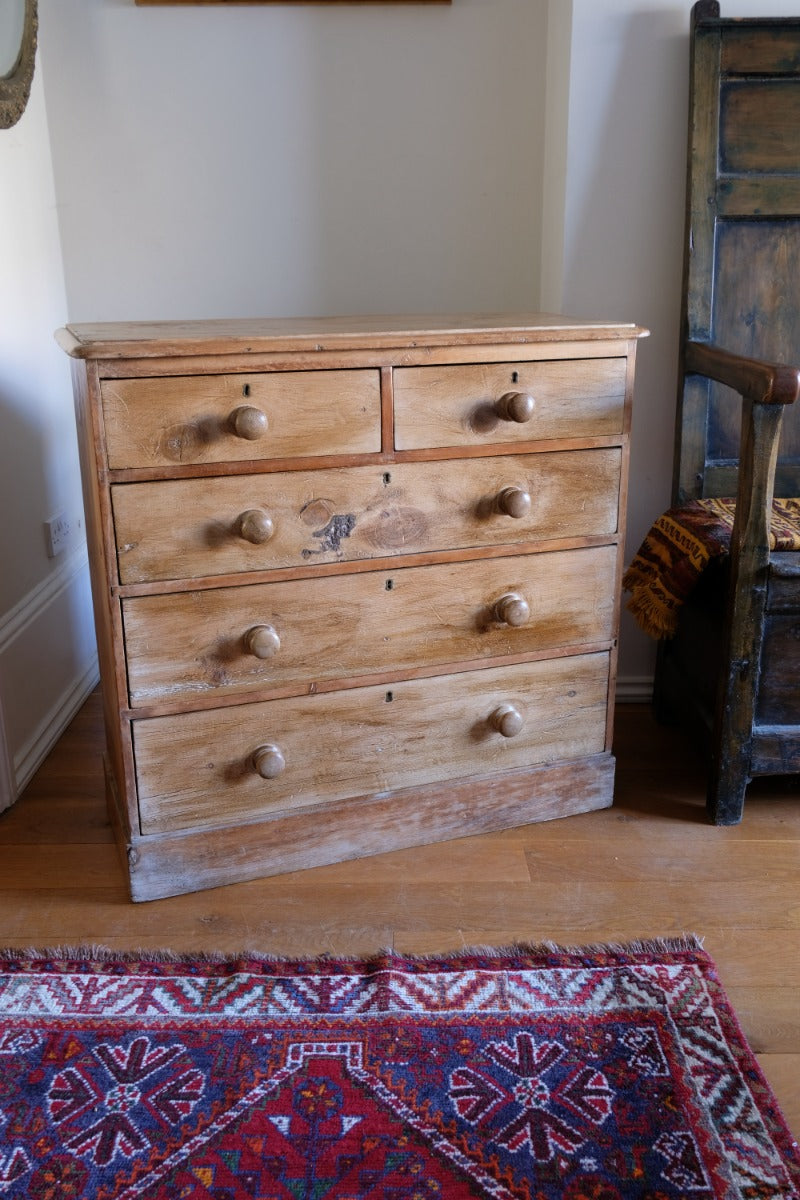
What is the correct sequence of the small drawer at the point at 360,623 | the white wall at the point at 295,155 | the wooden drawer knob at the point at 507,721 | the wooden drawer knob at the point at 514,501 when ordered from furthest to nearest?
the white wall at the point at 295,155, the wooden drawer knob at the point at 507,721, the wooden drawer knob at the point at 514,501, the small drawer at the point at 360,623

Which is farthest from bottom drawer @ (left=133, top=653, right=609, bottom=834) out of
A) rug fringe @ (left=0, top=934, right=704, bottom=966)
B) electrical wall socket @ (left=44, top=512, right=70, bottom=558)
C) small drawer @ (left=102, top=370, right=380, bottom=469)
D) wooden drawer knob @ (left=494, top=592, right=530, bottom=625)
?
electrical wall socket @ (left=44, top=512, right=70, bottom=558)

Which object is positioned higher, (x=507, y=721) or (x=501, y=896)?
(x=507, y=721)

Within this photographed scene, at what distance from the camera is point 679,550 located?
1.92 meters

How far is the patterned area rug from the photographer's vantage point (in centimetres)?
114

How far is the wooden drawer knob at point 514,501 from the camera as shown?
5.54 feet

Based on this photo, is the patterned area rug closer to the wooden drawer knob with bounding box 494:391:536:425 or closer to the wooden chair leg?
the wooden chair leg

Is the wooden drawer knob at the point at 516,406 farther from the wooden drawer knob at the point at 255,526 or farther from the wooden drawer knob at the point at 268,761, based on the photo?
the wooden drawer knob at the point at 268,761

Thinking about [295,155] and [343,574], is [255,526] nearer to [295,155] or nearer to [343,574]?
[343,574]

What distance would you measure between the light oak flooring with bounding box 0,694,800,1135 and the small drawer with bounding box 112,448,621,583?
0.55 m

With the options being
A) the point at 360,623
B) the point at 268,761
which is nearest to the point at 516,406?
the point at 360,623

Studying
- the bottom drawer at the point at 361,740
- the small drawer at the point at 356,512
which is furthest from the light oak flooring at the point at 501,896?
the small drawer at the point at 356,512

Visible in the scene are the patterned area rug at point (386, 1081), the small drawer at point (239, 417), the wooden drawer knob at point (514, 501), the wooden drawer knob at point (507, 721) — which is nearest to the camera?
the patterned area rug at point (386, 1081)

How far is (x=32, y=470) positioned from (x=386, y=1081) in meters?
1.49

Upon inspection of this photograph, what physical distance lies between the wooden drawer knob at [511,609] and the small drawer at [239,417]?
0.35 meters
